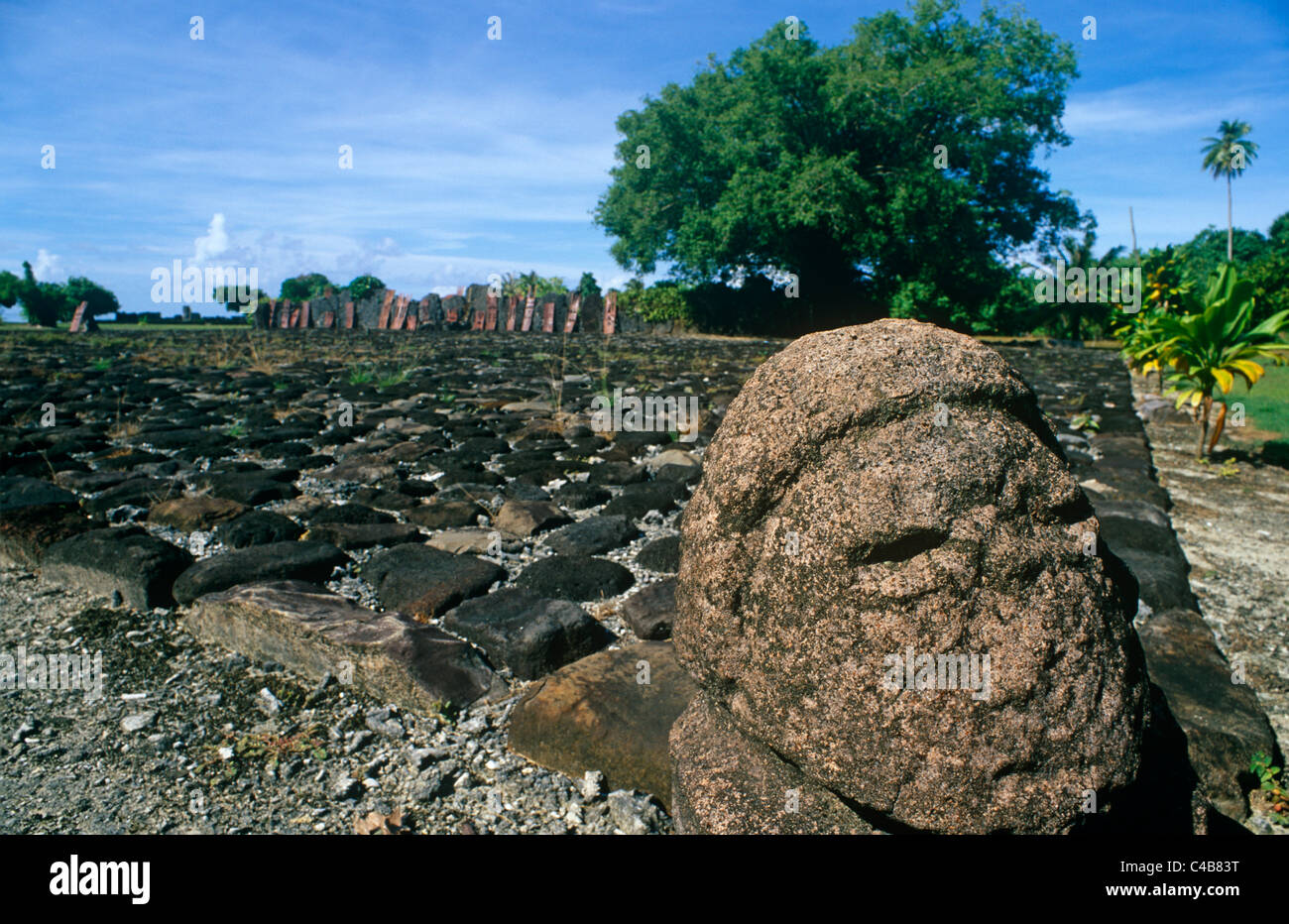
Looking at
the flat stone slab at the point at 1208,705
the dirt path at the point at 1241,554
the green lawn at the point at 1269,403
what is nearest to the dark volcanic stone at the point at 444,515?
the flat stone slab at the point at 1208,705

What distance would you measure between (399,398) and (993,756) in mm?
9562

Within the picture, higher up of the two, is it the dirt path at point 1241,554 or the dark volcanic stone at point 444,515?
the dark volcanic stone at point 444,515

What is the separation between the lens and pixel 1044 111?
88.8ft

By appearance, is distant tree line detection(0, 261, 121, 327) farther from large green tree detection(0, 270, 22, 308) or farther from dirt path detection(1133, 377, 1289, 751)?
dirt path detection(1133, 377, 1289, 751)

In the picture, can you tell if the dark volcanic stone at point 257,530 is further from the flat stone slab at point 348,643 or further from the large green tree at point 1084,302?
the large green tree at point 1084,302

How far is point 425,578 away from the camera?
4.03m

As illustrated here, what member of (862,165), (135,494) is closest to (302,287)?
(862,165)

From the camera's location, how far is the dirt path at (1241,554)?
11.8 ft

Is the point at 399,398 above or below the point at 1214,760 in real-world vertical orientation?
above

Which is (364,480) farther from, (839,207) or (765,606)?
(839,207)

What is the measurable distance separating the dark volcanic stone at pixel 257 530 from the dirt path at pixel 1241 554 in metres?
4.58

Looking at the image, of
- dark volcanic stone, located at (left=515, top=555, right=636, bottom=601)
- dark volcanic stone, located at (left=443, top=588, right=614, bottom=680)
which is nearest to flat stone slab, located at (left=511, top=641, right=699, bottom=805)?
dark volcanic stone, located at (left=443, top=588, right=614, bottom=680)

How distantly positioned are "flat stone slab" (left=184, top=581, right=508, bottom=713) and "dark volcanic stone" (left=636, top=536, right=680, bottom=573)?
138cm

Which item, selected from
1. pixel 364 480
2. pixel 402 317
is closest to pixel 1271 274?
pixel 402 317
